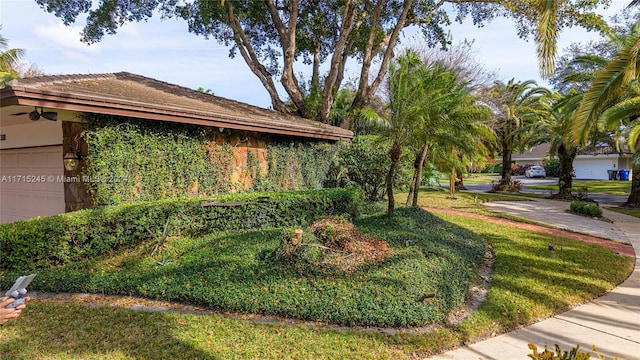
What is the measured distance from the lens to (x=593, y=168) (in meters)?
43.2

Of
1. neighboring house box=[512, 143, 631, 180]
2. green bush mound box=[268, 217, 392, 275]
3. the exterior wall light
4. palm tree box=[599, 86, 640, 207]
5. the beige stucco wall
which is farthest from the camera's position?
neighboring house box=[512, 143, 631, 180]

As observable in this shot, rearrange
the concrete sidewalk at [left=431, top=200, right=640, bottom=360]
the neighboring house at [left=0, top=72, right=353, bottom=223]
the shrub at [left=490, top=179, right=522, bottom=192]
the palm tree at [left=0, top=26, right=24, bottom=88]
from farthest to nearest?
the shrub at [left=490, top=179, right=522, bottom=192] → the palm tree at [left=0, top=26, right=24, bottom=88] → the neighboring house at [left=0, top=72, right=353, bottom=223] → the concrete sidewalk at [left=431, top=200, right=640, bottom=360]

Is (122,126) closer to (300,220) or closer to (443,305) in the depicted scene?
(300,220)

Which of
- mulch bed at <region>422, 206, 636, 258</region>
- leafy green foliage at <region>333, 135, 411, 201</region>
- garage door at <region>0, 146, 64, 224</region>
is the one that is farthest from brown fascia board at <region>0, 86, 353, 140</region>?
mulch bed at <region>422, 206, 636, 258</region>

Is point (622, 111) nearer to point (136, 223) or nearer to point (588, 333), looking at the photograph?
point (588, 333)

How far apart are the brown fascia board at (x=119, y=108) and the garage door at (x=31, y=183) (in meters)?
2.60

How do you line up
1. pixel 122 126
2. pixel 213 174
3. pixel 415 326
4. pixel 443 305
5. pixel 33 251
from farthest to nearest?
pixel 213 174 < pixel 122 126 < pixel 33 251 < pixel 443 305 < pixel 415 326

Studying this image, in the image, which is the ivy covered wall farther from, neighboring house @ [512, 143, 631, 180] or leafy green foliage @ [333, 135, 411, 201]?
neighboring house @ [512, 143, 631, 180]

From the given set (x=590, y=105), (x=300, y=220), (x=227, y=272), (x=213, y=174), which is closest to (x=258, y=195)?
(x=300, y=220)

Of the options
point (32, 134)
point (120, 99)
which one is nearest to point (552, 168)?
point (120, 99)

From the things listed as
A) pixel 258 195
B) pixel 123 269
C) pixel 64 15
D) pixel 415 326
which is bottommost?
pixel 415 326

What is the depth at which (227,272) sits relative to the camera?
18.6 feet

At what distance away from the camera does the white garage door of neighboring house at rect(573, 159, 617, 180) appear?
137 ft

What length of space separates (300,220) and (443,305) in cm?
445
